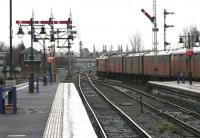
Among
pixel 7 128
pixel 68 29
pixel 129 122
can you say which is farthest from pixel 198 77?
pixel 68 29

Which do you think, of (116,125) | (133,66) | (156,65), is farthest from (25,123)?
(133,66)

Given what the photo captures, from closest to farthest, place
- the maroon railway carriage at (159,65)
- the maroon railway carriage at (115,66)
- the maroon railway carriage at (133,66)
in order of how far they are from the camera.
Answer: the maroon railway carriage at (159,65), the maroon railway carriage at (133,66), the maroon railway carriage at (115,66)

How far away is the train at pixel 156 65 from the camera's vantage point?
3662 cm

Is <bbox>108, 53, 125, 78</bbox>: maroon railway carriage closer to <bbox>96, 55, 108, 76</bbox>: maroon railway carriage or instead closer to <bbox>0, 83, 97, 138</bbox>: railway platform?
<bbox>96, 55, 108, 76</bbox>: maroon railway carriage

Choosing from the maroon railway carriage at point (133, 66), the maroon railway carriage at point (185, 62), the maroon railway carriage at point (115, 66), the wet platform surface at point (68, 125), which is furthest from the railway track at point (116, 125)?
the maroon railway carriage at point (115, 66)

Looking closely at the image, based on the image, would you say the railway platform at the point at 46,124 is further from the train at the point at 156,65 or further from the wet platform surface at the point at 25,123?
the train at the point at 156,65

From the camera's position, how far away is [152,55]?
156 feet

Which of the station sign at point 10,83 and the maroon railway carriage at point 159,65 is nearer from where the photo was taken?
the station sign at point 10,83

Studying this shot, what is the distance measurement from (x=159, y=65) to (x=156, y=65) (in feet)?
1.11

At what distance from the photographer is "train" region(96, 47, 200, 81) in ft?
120

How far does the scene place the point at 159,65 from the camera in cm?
4506

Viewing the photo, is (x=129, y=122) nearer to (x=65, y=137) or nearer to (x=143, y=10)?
(x=65, y=137)

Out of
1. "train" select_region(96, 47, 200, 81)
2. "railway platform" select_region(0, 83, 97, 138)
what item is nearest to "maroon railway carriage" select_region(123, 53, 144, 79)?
"train" select_region(96, 47, 200, 81)

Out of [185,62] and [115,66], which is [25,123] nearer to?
[185,62]
